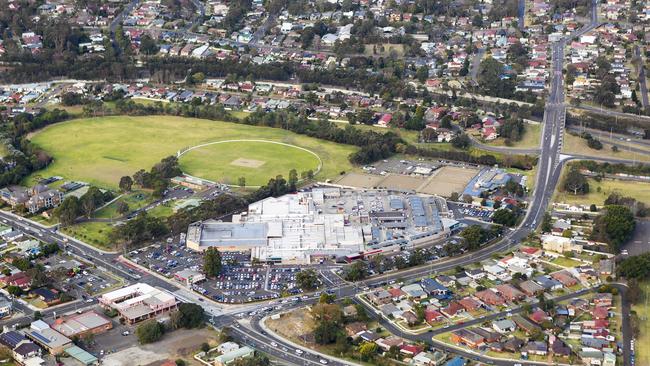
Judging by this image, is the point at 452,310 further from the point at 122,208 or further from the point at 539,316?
the point at 122,208

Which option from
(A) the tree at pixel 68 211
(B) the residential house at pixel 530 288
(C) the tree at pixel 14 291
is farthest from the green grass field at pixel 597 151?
(C) the tree at pixel 14 291

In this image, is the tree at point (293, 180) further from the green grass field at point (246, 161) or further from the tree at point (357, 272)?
A: the tree at point (357, 272)

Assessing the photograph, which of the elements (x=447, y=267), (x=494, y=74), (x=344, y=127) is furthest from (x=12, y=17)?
(x=447, y=267)

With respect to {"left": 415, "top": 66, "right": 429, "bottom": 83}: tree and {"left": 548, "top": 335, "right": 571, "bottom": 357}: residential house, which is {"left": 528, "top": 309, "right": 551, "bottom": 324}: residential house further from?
{"left": 415, "top": 66, "right": 429, "bottom": 83}: tree

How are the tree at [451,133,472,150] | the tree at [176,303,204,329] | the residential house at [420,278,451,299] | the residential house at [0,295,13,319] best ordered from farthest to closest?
the tree at [451,133,472,150]
the residential house at [420,278,451,299]
the residential house at [0,295,13,319]
the tree at [176,303,204,329]

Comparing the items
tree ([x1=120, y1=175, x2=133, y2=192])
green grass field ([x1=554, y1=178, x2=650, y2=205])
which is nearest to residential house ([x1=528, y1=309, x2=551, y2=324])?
green grass field ([x1=554, y1=178, x2=650, y2=205])

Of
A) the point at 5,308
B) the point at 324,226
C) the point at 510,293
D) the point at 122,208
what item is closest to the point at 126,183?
the point at 122,208
